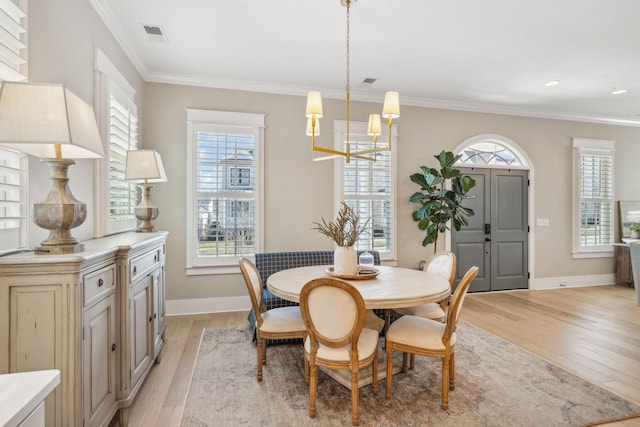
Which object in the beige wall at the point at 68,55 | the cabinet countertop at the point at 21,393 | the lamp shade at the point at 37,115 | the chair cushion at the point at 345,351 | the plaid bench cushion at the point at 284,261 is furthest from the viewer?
the plaid bench cushion at the point at 284,261

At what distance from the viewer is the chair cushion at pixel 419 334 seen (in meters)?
2.22

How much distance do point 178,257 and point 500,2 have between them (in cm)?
421

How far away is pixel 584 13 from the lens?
287 cm

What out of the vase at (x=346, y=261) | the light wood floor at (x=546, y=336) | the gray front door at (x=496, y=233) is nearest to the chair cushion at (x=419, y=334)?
the vase at (x=346, y=261)

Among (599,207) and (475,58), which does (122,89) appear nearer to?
(475,58)

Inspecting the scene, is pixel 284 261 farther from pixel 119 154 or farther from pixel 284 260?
pixel 119 154

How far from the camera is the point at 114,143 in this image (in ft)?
9.95

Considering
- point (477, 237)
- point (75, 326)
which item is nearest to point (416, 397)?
point (75, 326)

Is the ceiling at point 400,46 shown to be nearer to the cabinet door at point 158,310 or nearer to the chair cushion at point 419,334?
the cabinet door at point 158,310

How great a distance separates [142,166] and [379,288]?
7.20 feet

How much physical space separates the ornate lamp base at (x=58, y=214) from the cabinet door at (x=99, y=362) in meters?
0.34

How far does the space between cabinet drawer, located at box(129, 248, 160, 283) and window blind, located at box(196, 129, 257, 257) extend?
1.46 m

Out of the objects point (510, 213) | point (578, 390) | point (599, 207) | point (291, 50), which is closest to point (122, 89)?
point (291, 50)

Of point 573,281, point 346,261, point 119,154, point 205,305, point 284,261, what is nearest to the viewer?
point 346,261
